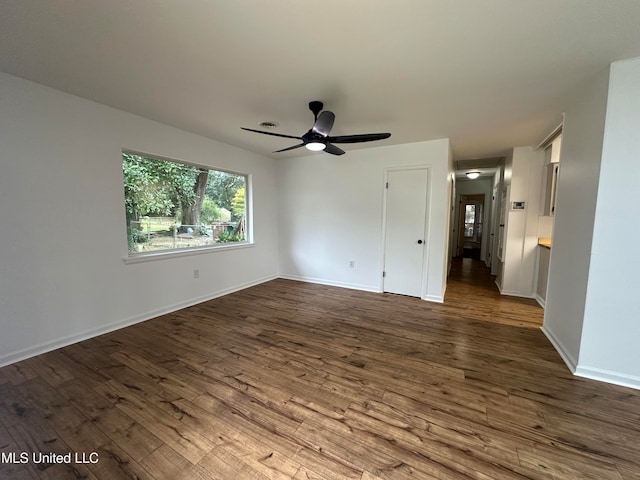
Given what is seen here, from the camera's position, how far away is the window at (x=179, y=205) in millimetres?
3186

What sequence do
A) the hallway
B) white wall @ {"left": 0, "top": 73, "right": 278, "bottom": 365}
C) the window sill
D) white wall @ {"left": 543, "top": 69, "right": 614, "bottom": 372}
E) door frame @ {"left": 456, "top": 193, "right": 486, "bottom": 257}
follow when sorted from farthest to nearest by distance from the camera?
door frame @ {"left": 456, "top": 193, "right": 486, "bottom": 257} < the hallway < the window sill < white wall @ {"left": 0, "top": 73, "right": 278, "bottom": 365} < white wall @ {"left": 543, "top": 69, "right": 614, "bottom": 372}

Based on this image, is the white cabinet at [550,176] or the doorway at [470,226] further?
the doorway at [470,226]

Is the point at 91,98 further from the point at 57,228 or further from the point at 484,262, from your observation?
the point at 484,262

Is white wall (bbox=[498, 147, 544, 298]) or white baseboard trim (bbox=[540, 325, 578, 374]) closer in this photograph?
white baseboard trim (bbox=[540, 325, 578, 374])

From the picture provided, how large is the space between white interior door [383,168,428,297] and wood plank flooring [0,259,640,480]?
1.31m

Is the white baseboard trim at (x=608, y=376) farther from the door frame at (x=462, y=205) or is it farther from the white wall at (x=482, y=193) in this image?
the door frame at (x=462, y=205)

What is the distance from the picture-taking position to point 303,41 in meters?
1.74

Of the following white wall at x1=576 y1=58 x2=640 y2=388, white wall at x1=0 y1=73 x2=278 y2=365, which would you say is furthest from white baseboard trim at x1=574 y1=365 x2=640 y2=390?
white wall at x1=0 y1=73 x2=278 y2=365

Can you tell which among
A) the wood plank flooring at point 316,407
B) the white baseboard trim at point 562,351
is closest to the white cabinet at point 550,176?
→ the white baseboard trim at point 562,351

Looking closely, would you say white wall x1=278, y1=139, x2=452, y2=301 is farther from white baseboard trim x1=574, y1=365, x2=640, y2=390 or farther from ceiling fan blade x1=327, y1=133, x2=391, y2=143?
white baseboard trim x1=574, y1=365, x2=640, y2=390

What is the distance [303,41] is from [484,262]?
7.83m

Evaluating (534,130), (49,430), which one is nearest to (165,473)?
(49,430)

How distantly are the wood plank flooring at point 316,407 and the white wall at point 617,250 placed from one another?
25cm

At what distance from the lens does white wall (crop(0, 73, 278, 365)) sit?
2.22 m
